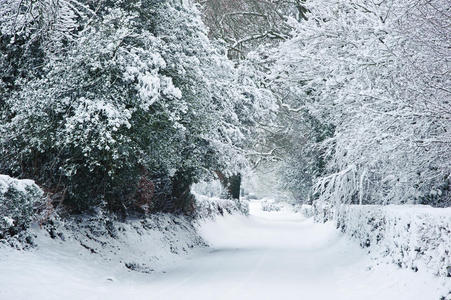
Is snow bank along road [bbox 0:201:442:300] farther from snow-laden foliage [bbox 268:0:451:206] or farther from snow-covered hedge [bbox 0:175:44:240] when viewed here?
snow-laden foliage [bbox 268:0:451:206]

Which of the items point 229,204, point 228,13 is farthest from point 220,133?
point 229,204

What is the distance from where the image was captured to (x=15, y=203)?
870 centimetres

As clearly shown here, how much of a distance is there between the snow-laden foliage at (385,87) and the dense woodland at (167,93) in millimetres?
40

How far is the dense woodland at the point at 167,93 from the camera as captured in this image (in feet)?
35.0

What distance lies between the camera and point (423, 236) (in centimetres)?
892

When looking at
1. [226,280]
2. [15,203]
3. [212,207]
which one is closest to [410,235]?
[226,280]

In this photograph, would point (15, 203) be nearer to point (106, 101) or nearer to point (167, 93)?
point (106, 101)

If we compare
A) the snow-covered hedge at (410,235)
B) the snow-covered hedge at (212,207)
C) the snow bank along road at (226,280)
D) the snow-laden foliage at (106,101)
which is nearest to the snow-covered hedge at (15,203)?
the snow bank along road at (226,280)

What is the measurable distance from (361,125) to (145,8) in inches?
228

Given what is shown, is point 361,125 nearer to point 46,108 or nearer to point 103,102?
point 103,102

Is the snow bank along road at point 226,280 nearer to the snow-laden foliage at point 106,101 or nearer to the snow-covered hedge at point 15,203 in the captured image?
the snow-covered hedge at point 15,203

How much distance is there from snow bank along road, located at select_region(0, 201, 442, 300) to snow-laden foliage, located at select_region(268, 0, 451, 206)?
2316 mm

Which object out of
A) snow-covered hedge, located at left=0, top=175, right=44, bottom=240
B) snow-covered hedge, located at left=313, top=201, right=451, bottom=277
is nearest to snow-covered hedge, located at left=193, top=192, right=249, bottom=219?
snow-covered hedge, located at left=313, top=201, right=451, bottom=277

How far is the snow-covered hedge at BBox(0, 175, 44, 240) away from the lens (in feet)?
27.6
